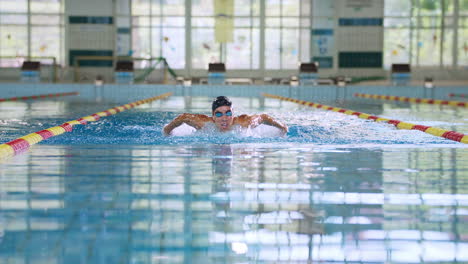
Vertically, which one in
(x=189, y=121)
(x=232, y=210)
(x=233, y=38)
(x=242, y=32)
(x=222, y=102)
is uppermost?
(x=242, y=32)

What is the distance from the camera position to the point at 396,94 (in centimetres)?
1900

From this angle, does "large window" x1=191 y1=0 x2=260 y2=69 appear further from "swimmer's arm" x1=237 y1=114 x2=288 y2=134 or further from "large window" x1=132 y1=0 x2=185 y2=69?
"swimmer's arm" x1=237 y1=114 x2=288 y2=134

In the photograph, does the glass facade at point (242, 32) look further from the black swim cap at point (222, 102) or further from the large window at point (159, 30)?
the black swim cap at point (222, 102)

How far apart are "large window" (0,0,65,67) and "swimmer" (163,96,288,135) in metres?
20.7

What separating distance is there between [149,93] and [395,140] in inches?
541

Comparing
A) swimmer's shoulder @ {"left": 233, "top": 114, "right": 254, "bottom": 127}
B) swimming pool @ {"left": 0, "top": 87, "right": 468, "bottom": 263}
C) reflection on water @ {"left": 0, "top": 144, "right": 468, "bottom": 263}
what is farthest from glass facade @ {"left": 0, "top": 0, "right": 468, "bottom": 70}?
reflection on water @ {"left": 0, "top": 144, "right": 468, "bottom": 263}

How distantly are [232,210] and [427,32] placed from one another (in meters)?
25.2

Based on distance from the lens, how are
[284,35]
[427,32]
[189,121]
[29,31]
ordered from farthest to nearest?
[284,35] → [427,32] → [29,31] → [189,121]

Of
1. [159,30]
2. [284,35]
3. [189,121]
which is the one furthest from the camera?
[284,35]

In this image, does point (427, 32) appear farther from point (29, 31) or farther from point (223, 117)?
point (223, 117)

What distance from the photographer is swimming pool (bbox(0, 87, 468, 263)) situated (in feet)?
7.04

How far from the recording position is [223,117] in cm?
631

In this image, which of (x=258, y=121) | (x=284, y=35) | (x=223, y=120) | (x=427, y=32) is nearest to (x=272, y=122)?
(x=258, y=121)

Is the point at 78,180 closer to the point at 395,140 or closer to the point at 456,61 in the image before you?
the point at 395,140
